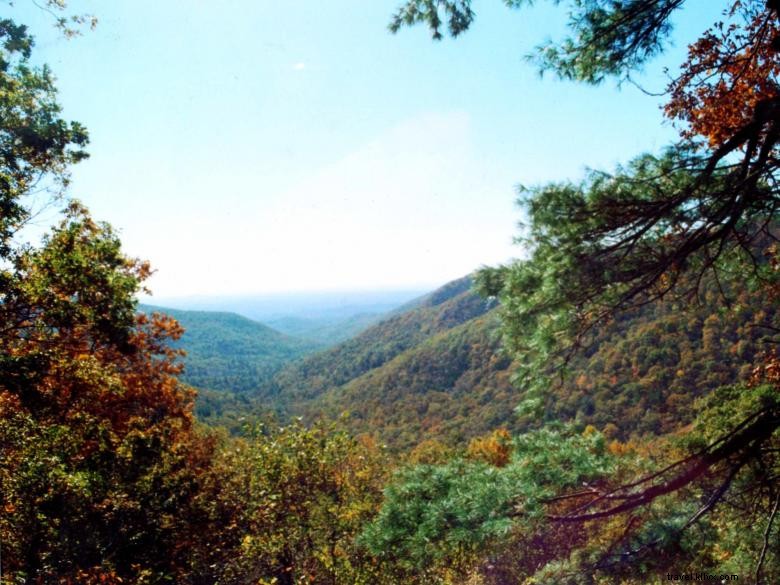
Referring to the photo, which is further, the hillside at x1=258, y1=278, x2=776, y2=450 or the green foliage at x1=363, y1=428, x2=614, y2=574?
the hillside at x1=258, y1=278, x2=776, y2=450

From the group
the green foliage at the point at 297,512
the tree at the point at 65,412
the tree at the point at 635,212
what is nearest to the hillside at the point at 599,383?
the tree at the point at 635,212

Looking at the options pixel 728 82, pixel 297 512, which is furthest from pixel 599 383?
pixel 728 82

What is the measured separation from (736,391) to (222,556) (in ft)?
61.9

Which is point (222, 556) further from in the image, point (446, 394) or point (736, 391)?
point (446, 394)

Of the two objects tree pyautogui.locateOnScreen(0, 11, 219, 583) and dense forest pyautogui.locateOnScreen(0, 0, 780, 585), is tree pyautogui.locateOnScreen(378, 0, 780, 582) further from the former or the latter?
tree pyautogui.locateOnScreen(0, 11, 219, 583)

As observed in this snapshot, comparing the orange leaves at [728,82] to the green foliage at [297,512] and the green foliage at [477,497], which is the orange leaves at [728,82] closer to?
the green foliage at [477,497]

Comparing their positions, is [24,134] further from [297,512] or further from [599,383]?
[599,383]

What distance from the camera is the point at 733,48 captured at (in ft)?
14.1

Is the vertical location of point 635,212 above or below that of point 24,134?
below

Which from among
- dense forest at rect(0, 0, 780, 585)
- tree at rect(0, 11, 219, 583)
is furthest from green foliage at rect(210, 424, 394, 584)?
tree at rect(0, 11, 219, 583)

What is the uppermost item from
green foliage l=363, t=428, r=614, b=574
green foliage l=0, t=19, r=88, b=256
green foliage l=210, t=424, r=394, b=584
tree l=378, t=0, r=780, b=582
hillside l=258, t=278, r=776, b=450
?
green foliage l=0, t=19, r=88, b=256

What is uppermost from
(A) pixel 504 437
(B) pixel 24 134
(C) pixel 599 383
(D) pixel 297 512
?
(B) pixel 24 134

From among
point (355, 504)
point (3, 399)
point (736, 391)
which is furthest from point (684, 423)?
point (3, 399)

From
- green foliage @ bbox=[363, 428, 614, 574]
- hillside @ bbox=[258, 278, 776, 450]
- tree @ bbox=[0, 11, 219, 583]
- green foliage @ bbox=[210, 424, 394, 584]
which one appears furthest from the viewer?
hillside @ bbox=[258, 278, 776, 450]
